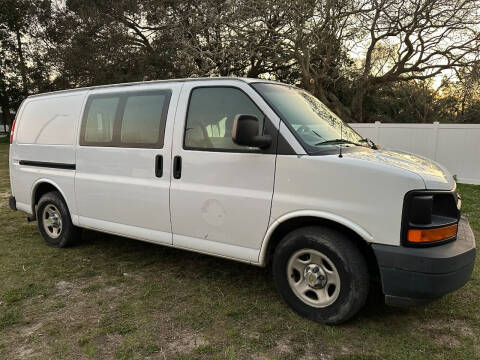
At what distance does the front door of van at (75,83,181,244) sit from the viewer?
4035 mm

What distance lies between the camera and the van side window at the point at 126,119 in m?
4.08

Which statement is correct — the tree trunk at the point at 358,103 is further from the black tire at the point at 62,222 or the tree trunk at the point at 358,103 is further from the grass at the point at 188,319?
the black tire at the point at 62,222

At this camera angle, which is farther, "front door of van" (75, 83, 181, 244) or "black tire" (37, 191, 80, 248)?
"black tire" (37, 191, 80, 248)

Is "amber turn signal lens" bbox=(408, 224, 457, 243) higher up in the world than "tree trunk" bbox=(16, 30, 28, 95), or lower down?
lower down

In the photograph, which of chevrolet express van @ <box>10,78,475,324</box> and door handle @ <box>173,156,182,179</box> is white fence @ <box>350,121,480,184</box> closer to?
chevrolet express van @ <box>10,78,475,324</box>

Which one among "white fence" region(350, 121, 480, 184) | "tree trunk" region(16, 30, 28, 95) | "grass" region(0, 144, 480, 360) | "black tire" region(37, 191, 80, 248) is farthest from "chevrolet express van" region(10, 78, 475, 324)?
"tree trunk" region(16, 30, 28, 95)

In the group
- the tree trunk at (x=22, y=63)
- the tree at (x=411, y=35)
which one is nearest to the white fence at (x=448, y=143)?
the tree at (x=411, y=35)

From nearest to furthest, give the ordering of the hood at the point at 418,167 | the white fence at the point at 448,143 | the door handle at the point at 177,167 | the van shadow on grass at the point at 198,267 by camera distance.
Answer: the hood at the point at 418,167 → the van shadow on grass at the point at 198,267 → the door handle at the point at 177,167 → the white fence at the point at 448,143

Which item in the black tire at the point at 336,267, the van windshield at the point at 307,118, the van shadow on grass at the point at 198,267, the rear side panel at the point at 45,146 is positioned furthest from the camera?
the rear side panel at the point at 45,146

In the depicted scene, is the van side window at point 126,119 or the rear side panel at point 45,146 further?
the rear side panel at point 45,146

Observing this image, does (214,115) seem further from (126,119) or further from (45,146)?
(45,146)

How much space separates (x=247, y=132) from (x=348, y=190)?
0.93 meters

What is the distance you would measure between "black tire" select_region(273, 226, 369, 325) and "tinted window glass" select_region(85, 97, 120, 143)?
246 centimetres

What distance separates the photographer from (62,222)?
5.18 metres
